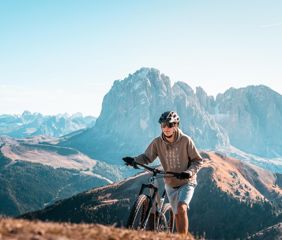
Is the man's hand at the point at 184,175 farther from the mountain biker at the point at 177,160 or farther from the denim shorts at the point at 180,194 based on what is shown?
the denim shorts at the point at 180,194

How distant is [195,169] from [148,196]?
176 cm

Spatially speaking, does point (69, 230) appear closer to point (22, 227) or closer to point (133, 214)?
point (22, 227)

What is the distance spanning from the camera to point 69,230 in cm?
937

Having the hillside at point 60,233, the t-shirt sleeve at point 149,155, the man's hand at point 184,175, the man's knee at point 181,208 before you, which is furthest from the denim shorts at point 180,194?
the hillside at point 60,233

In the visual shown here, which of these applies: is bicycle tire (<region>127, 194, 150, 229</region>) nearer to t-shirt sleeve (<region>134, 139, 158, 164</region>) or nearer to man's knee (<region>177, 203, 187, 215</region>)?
man's knee (<region>177, 203, 187, 215</region>)

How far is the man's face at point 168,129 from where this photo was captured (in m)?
13.3

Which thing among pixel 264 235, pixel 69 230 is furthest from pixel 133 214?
pixel 264 235

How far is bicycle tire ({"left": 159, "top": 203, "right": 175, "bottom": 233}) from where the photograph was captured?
1396 centimetres

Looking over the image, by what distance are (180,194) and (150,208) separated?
3.97 ft

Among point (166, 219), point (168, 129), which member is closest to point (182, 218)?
point (166, 219)

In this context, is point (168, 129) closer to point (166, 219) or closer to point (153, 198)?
point (153, 198)

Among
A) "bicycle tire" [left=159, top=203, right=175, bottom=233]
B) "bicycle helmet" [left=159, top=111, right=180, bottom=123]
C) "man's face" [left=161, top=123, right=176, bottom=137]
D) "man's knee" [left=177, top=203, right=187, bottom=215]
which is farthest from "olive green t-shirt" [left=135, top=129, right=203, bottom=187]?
"man's knee" [left=177, top=203, right=187, bottom=215]

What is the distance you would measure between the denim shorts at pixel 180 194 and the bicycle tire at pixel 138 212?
1.14 meters

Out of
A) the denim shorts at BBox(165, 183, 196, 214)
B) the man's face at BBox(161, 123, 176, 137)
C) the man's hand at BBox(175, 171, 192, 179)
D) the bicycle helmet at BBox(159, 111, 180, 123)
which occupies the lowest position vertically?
the denim shorts at BBox(165, 183, 196, 214)
